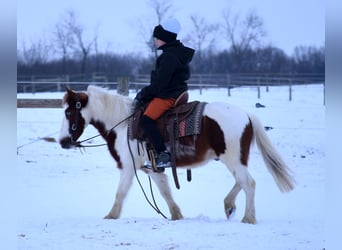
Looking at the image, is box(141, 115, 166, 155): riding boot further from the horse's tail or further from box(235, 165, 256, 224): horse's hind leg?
the horse's tail

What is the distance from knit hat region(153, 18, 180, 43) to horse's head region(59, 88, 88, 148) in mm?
1229

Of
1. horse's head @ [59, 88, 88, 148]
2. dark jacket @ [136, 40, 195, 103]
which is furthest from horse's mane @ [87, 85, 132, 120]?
dark jacket @ [136, 40, 195, 103]

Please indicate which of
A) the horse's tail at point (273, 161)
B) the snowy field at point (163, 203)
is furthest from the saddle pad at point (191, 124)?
the snowy field at point (163, 203)

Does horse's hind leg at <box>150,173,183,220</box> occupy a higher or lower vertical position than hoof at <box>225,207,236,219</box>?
higher

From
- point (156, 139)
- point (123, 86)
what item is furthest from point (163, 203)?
point (123, 86)

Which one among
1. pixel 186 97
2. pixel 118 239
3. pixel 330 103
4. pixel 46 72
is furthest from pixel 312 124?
pixel 46 72

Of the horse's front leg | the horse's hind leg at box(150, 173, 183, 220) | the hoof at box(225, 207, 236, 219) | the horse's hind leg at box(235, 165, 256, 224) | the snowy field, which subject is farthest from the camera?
the horse's hind leg at box(150, 173, 183, 220)

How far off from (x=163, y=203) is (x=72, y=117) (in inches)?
82.3

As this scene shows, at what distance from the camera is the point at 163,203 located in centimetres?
644

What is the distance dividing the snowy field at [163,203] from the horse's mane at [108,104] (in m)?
1.26

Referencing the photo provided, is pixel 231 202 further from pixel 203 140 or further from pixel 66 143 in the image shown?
pixel 66 143

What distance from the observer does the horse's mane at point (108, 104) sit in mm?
5176

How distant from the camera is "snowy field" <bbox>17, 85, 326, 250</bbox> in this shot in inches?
140

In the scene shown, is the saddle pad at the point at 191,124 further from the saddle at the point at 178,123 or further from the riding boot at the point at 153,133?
the riding boot at the point at 153,133
